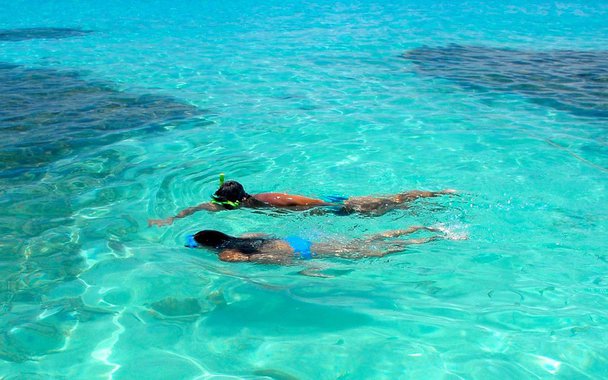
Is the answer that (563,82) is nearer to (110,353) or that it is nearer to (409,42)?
(409,42)

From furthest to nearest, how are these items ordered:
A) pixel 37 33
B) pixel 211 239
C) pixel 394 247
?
pixel 37 33, pixel 394 247, pixel 211 239

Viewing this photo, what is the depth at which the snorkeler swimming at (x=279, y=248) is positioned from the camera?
480 cm

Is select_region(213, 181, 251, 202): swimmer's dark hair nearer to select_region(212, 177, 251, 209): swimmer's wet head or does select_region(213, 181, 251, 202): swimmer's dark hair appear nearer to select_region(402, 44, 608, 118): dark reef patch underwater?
select_region(212, 177, 251, 209): swimmer's wet head

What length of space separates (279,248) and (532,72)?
9.45 m

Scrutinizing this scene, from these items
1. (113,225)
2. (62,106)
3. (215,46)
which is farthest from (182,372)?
(215,46)

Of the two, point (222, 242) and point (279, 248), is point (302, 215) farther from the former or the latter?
point (222, 242)

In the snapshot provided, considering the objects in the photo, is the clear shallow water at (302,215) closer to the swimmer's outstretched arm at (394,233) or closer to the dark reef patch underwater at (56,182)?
the dark reef patch underwater at (56,182)

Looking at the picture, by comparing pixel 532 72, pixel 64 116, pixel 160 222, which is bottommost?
pixel 64 116

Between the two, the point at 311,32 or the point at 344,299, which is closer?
the point at 344,299

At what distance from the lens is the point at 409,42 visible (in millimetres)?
16547

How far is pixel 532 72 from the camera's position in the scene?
1239cm

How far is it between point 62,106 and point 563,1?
23.6 metres

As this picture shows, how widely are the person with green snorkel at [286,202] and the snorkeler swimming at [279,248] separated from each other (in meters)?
A: 0.68

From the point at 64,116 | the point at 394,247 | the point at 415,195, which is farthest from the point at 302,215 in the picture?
the point at 64,116
